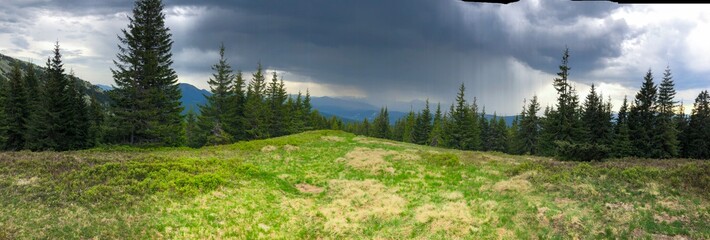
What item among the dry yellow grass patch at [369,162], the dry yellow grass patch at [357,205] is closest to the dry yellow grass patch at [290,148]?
the dry yellow grass patch at [369,162]

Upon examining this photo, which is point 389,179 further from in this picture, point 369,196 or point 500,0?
point 500,0

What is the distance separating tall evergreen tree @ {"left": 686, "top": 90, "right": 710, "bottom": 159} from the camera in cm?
6081

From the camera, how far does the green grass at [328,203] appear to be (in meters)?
11.8

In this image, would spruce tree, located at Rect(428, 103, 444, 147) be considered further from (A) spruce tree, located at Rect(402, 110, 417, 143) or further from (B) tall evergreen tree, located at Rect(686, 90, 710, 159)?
(B) tall evergreen tree, located at Rect(686, 90, 710, 159)

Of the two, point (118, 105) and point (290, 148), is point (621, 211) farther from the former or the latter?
point (118, 105)

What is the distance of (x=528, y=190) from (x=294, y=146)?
2476 cm

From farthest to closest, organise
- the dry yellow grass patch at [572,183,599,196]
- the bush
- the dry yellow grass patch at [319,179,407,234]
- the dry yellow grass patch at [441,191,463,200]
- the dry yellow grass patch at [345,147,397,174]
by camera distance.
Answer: the bush < the dry yellow grass patch at [345,147,397,174] < the dry yellow grass patch at [441,191,463,200] < the dry yellow grass patch at [572,183,599,196] < the dry yellow grass patch at [319,179,407,234]

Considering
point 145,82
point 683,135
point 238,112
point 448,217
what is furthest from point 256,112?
point 683,135

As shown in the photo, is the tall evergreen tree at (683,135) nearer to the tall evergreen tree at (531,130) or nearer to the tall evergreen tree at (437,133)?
the tall evergreen tree at (531,130)

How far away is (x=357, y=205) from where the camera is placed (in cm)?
1661

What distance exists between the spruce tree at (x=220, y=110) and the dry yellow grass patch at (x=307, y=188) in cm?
4315

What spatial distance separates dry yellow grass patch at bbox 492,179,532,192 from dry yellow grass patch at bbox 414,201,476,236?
2.94 m

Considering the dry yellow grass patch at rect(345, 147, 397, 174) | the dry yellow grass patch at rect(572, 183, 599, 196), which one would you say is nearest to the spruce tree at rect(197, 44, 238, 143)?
the dry yellow grass patch at rect(345, 147, 397, 174)

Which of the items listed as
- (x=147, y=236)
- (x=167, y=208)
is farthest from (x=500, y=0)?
(x=167, y=208)
